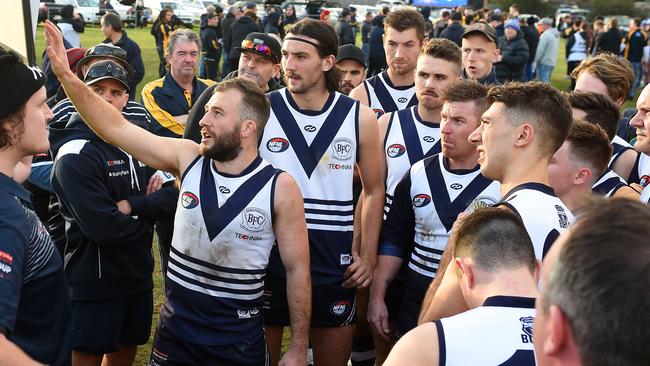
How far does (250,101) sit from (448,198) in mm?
1228

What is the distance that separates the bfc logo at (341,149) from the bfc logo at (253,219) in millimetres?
855

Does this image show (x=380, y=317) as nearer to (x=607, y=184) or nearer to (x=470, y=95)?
(x=470, y=95)

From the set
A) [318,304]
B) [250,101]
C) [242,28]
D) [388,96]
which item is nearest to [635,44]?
[242,28]

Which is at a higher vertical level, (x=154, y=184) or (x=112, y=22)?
(x=154, y=184)

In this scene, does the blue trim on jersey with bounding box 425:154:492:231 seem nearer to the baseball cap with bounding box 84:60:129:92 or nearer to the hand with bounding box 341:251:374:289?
the hand with bounding box 341:251:374:289

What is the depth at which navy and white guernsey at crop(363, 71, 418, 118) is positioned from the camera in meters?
5.93

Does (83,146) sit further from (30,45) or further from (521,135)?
(521,135)

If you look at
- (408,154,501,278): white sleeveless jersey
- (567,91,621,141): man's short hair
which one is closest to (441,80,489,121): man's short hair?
(408,154,501,278): white sleeveless jersey

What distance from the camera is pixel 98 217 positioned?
415cm

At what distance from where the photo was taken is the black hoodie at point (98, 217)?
418 cm

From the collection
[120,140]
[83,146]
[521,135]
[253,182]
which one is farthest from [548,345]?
[83,146]

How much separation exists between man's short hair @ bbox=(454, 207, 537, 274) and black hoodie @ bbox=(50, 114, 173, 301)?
2.25m

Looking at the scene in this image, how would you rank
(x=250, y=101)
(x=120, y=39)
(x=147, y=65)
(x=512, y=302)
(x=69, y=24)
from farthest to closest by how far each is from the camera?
(x=147, y=65) → (x=69, y=24) → (x=120, y=39) → (x=250, y=101) → (x=512, y=302)

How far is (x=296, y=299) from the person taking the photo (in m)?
3.92
